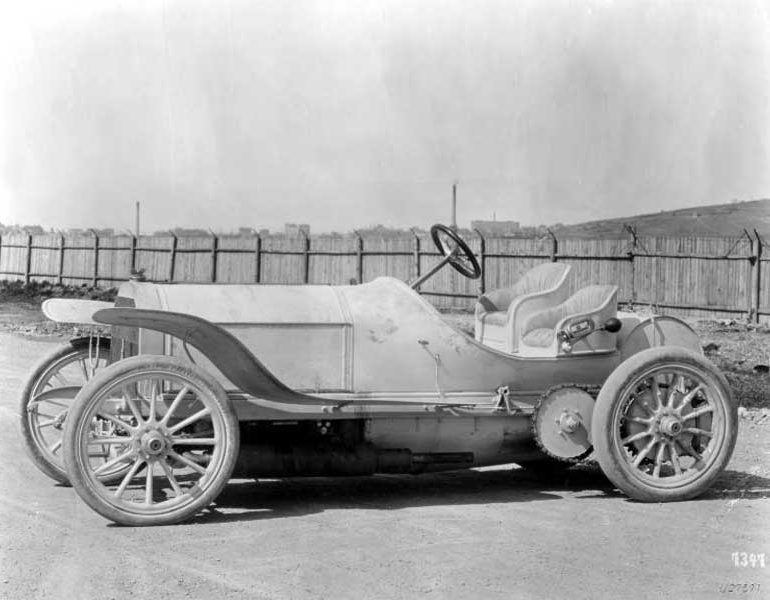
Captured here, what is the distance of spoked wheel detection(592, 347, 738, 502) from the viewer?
5906 millimetres

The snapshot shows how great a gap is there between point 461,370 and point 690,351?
142cm

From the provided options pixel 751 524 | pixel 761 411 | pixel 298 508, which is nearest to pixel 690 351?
pixel 751 524

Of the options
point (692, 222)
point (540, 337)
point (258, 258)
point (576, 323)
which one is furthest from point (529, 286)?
point (692, 222)

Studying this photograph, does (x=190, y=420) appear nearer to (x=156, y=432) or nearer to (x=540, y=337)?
(x=156, y=432)

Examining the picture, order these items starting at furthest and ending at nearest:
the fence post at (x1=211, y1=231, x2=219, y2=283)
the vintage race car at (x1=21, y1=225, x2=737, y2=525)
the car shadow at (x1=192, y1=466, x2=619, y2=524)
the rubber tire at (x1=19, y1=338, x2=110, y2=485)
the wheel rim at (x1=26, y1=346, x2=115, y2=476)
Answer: the fence post at (x1=211, y1=231, x2=219, y2=283), the rubber tire at (x1=19, y1=338, x2=110, y2=485), the wheel rim at (x1=26, y1=346, x2=115, y2=476), the car shadow at (x1=192, y1=466, x2=619, y2=524), the vintage race car at (x1=21, y1=225, x2=737, y2=525)

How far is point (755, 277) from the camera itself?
21.4 meters

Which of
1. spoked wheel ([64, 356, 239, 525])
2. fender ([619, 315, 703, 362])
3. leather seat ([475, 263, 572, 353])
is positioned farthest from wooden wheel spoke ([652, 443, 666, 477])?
spoked wheel ([64, 356, 239, 525])

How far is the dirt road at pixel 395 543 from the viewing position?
425cm

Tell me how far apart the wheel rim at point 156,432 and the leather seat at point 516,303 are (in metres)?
2.11

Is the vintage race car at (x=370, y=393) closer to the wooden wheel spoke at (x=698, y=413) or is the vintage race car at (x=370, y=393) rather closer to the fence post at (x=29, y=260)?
the wooden wheel spoke at (x=698, y=413)

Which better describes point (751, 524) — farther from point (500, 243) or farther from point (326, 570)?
point (500, 243)

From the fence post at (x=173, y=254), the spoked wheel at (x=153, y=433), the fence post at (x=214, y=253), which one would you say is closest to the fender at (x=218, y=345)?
the spoked wheel at (x=153, y=433)

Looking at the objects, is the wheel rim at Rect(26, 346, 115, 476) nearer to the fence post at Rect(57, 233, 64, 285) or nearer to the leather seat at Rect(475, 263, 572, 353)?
the leather seat at Rect(475, 263, 572, 353)

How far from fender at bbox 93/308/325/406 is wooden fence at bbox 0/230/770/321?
17.1 meters
